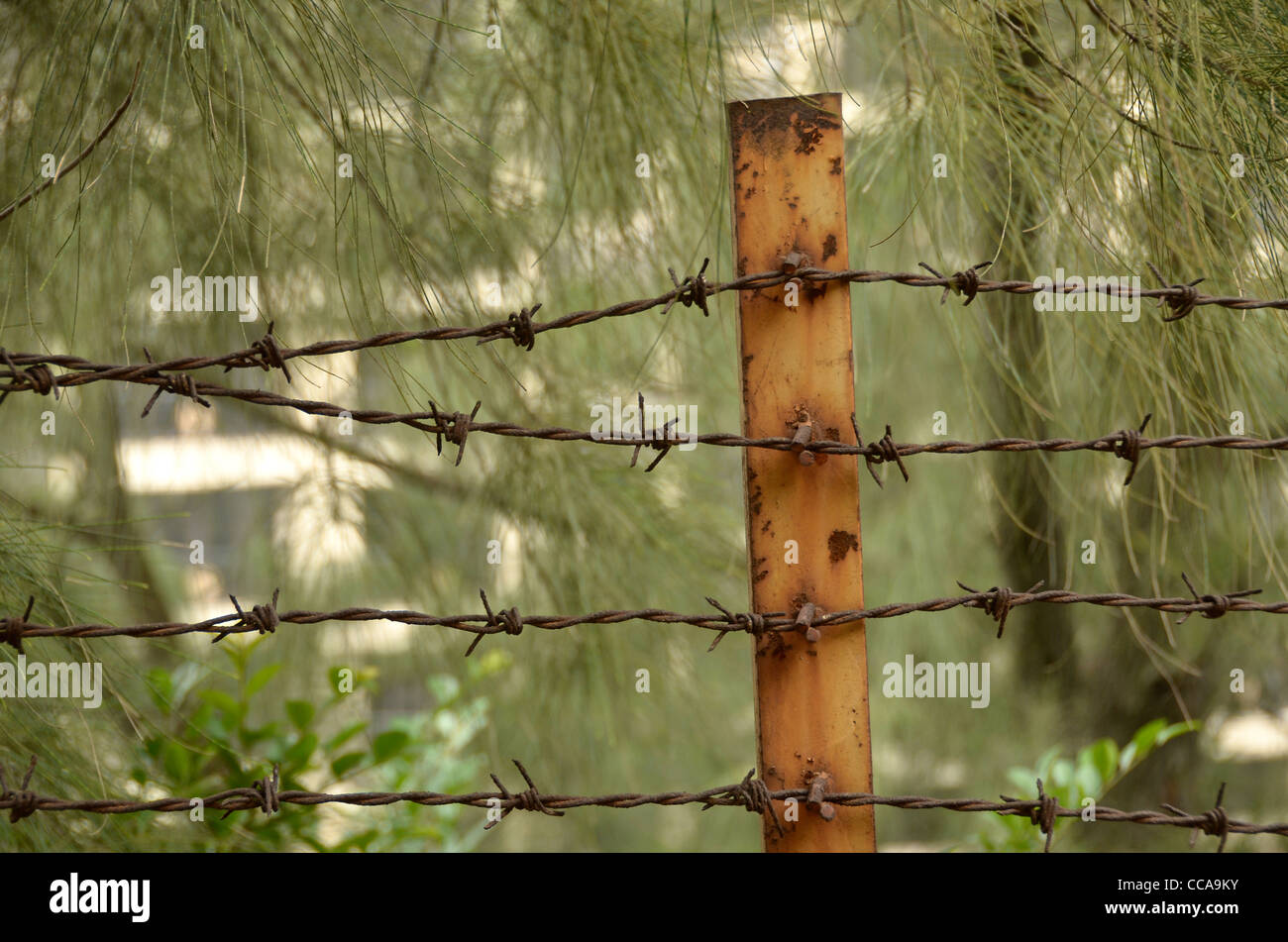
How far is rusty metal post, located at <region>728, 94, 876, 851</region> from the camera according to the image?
0.75 metres

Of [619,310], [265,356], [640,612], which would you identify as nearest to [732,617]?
[640,612]

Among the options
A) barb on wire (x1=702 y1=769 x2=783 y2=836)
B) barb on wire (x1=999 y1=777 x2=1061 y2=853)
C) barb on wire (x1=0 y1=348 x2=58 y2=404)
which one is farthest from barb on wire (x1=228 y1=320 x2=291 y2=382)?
barb on wire (x1=999 y1=777 x2=1061 y2=853)

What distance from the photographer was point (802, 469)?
2.50 ft

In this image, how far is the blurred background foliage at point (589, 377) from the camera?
1046 mm

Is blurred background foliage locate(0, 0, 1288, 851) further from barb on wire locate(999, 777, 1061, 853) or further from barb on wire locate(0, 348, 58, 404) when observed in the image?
barb on wire locate(999, 777, 1061, 853)

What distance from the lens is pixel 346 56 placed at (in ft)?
2.98

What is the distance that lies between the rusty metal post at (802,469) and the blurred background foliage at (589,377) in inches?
6.8

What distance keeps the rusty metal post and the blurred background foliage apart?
0.56ft

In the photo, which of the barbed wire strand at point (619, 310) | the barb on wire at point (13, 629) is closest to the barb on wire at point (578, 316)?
the barbed wire strand at point (619, 310)

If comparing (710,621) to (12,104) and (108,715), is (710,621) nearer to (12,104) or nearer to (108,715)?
(12,104)

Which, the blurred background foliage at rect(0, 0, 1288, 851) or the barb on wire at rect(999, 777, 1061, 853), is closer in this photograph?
the barb on wire at rect(999, 777, 1061, 853)

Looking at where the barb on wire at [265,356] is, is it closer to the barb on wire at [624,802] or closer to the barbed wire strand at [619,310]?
the barbed wire strand at [619,310]

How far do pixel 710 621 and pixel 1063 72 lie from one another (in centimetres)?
63
